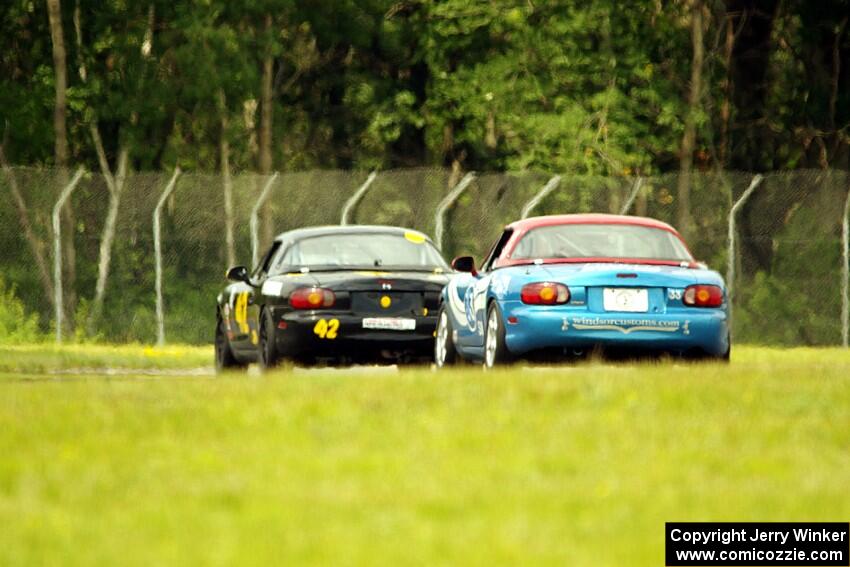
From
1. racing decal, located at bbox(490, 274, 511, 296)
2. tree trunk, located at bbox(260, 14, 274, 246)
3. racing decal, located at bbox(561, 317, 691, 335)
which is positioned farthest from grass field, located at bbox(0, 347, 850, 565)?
tree trunk, located at bbox(260, 14, 274, 246)

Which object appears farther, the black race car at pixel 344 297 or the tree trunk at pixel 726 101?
the tree trunk at pixel 726 101

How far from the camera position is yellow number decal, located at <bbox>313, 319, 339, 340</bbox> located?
17641 millimetres

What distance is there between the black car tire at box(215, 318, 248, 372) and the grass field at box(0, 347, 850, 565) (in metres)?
6.61

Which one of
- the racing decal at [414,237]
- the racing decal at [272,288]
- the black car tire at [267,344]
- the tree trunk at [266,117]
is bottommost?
the black car tire at [267,344]

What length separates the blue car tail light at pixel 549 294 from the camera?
51.0ft

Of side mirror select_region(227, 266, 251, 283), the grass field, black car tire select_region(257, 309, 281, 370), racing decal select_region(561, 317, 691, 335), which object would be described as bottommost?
the grass field

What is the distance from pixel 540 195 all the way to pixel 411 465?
55.7 feet

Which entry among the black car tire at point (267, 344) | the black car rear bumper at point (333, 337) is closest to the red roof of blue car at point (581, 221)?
the black car rear bumper at point (333, 337)

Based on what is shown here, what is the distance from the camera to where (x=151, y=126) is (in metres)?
38.3

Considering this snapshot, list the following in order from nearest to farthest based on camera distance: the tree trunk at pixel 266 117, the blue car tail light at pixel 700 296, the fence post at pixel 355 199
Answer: the blue car tail light at pixel 700 296
the fence post at pixel 355 199
the tree trunk at pixel 266 117

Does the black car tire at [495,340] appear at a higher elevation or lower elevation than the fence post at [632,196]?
lower

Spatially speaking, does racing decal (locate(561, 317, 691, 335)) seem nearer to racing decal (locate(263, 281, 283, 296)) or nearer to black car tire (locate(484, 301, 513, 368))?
black car tire (locate(484, 301, 513, 368))

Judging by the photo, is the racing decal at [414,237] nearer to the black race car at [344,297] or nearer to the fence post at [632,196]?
the black race car at [344,297]

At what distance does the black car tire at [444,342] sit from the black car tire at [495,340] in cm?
109
